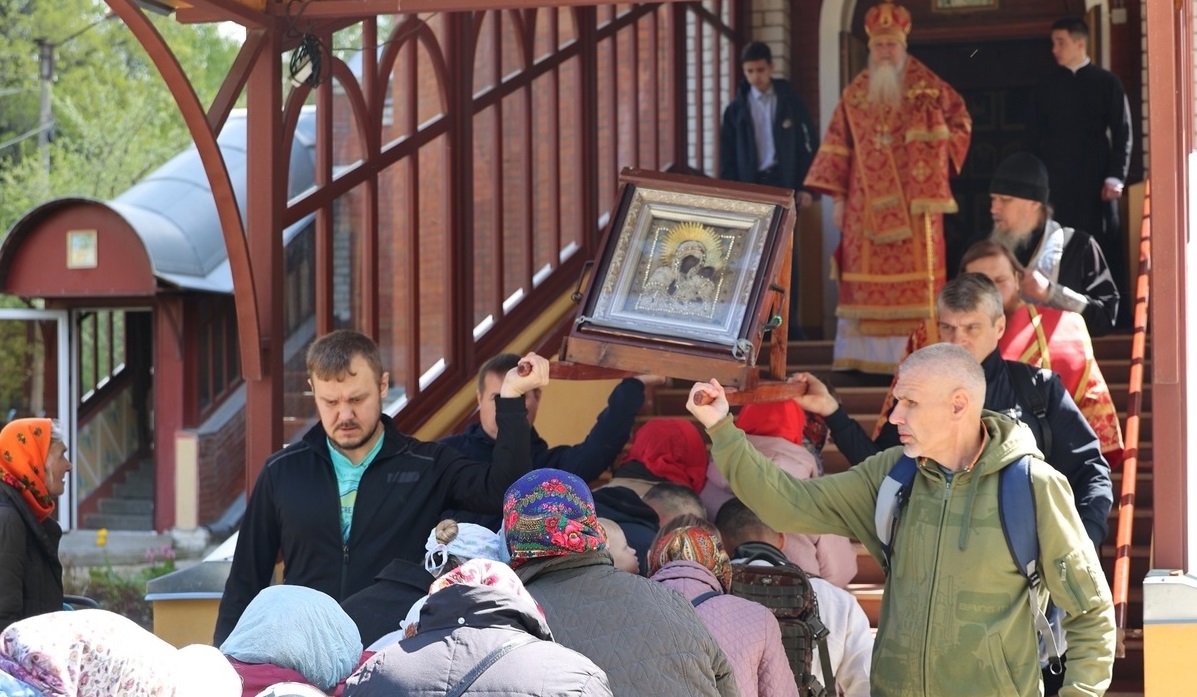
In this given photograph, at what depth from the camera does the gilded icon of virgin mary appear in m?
5.53

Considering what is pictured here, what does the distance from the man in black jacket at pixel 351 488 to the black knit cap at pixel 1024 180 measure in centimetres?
304

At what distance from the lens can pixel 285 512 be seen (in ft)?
16.6

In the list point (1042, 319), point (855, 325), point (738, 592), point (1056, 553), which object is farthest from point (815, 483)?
point (855, 325)

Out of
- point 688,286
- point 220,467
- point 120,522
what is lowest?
point 120,522

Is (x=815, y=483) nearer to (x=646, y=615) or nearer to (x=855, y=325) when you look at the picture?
(x=646, y=615)

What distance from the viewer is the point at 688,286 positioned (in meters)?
5.57

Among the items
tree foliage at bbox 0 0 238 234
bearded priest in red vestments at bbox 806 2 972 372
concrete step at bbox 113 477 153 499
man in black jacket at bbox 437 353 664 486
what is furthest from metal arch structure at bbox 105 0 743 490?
tree foliage at bbox 0 0 238 234

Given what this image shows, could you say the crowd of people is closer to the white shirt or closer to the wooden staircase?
the wooden staircase

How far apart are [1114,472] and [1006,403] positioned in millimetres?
2725

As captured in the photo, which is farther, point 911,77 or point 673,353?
point 911,77

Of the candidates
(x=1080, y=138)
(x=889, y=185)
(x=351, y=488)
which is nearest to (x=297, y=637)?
(x=351, y=488)

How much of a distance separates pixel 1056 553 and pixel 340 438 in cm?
214

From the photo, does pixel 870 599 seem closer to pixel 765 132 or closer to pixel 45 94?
pixel 765 132

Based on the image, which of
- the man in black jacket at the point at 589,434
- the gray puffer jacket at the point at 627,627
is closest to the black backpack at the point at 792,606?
the gray puffer jacket at the point at 627,627
